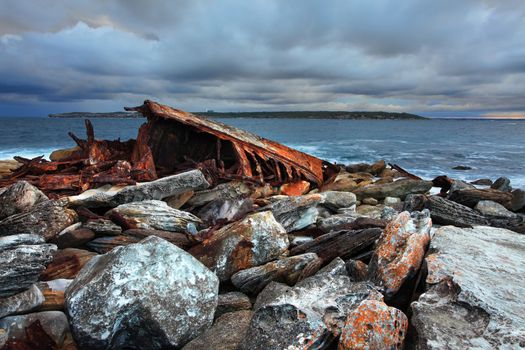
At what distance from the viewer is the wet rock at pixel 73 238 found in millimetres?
4809

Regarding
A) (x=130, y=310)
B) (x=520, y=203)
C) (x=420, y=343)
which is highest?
(x=420, y=343)

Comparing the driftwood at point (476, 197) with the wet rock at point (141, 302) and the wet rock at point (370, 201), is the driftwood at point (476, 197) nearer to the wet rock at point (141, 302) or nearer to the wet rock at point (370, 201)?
the wet rock at point (370, 201)

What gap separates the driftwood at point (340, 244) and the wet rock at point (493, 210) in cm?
417

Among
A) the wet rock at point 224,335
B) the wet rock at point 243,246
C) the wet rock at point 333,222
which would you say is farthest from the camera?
the wet rock at point 333,222

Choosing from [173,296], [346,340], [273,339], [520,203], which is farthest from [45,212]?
[520,203]

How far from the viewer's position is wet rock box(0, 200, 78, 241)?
4852 mm

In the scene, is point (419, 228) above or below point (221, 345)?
above

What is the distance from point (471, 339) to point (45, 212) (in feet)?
16.9

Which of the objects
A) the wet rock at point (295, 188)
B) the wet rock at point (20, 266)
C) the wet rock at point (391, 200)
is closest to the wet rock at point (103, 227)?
the wet rock at point (20, 266)

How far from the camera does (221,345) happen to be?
295 cm

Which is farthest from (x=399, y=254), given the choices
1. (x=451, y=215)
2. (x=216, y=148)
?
(x=216, y=148)

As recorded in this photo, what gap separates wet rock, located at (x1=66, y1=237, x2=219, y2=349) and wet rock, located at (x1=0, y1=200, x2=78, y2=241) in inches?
75.1

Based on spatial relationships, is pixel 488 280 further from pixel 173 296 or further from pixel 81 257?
pixel 81 257

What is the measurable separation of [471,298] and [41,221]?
509 cm
